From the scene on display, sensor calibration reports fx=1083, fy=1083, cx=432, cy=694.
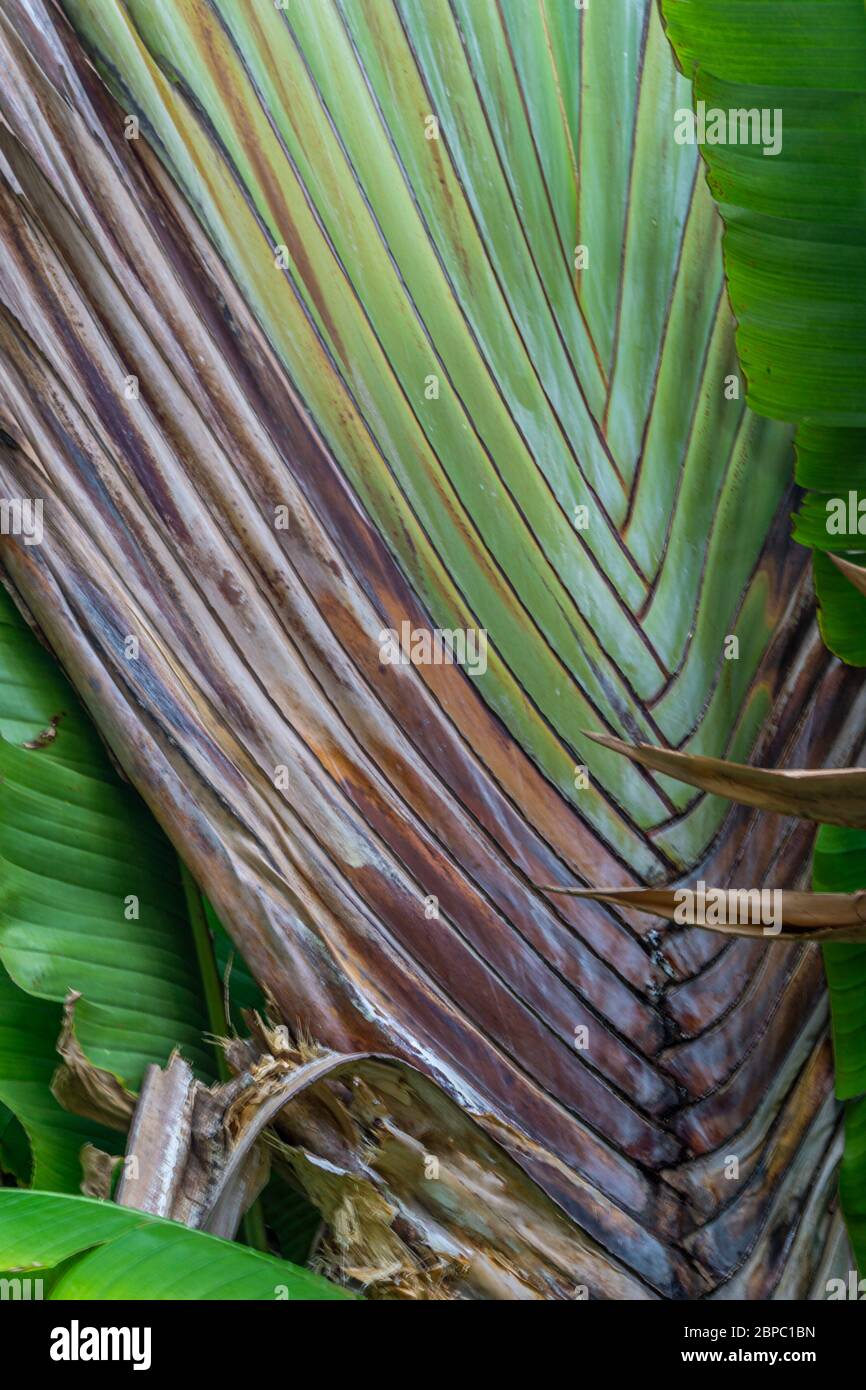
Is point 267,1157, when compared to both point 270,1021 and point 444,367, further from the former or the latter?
point 444,367

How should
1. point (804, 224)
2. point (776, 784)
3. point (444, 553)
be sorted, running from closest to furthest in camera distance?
point (776, 784) → point (804, 224) → point (444, 553)

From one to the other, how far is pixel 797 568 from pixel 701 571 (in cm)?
10

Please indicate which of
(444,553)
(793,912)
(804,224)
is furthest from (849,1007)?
(804,224)

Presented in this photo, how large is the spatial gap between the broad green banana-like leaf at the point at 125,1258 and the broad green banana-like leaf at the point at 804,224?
61 centimetres

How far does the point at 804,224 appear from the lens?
2.57ft

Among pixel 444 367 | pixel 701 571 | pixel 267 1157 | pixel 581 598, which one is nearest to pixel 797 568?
pixel 701 571

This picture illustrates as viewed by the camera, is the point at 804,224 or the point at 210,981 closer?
the point at 804,224

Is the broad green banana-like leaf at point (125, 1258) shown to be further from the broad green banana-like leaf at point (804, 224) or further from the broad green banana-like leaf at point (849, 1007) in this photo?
the broad green banana-like leaf at point (804, 224)

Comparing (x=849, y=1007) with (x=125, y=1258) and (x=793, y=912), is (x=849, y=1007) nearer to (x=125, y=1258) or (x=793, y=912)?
(x=793, y=912)

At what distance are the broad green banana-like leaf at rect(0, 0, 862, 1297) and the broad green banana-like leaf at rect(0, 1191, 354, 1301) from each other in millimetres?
155

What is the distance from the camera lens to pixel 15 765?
0.81 metres

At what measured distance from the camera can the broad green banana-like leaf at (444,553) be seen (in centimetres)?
80

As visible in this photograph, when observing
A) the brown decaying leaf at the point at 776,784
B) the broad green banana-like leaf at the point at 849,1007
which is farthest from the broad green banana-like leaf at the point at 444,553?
the brown decaying leaf at the point at 776,784

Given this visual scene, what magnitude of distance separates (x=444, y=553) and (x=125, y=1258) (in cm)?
55
